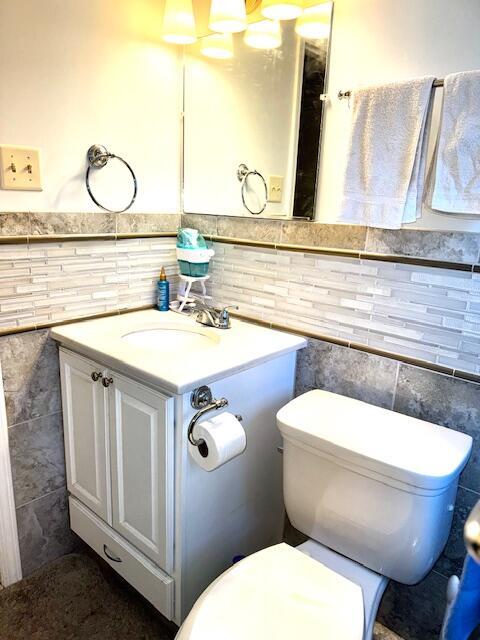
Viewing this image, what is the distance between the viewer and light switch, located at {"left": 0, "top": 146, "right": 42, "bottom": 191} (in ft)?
4.17

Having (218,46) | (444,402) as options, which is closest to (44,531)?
(444,402)

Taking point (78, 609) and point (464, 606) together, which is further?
point (78, 609)

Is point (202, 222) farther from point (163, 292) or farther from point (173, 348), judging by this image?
point (173, 348)

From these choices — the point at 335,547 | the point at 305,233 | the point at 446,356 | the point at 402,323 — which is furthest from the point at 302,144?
the point at 335,547

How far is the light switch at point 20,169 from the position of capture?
1272 millimetres

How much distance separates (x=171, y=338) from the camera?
1610 millimetres

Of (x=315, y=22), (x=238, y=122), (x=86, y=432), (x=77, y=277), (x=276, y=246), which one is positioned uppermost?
(x=315, y=22)

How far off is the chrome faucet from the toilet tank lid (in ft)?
1.38

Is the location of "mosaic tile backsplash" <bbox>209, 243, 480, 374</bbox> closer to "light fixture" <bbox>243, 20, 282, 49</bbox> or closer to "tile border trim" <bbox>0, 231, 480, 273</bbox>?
"tile border trim" <bbox>0, 231, 480, 273</bbox>

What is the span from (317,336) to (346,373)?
154mm

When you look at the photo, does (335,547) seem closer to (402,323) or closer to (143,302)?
(402,323)

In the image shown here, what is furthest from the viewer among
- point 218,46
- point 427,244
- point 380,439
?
point 218,46

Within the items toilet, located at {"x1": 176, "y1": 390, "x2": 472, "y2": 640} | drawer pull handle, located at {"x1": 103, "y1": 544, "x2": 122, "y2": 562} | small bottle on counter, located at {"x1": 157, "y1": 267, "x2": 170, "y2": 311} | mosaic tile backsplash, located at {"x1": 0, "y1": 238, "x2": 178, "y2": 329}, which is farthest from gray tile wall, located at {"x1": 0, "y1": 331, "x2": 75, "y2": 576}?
toilet, located at {"x1": 176, "y1": 390, "x2": 472, "y2": 640}

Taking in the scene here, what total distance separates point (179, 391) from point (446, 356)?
728 mm
